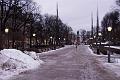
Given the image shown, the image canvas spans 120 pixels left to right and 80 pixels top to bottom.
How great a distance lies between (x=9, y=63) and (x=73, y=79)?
7.16 m

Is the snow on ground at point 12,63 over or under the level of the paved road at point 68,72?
over

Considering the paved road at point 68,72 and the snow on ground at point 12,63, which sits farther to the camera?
the snow on ground at point 12,63

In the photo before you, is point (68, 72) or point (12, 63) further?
point (12, 63)

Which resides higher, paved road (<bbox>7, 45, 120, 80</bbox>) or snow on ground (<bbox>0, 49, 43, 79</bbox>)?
snow on ground (<bbox>0, 49, 43, 79</bbox>)

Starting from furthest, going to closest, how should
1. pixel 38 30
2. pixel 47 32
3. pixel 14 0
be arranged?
1. pixel 47 32
2. pixel 38 30
3. pixel 14 0

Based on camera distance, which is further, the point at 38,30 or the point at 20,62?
the point at 38,30

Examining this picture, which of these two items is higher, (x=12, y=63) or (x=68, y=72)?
(x=12, y=63)

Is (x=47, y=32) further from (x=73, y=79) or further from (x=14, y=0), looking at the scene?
(x=73, y=79)

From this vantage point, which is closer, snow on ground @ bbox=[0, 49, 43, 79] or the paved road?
the paved road

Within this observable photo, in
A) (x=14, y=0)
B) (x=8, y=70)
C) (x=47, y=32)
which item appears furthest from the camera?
(x=47, y=32)

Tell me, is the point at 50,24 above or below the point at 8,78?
above

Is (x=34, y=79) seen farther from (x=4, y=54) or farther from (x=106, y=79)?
(x=4, y=54)

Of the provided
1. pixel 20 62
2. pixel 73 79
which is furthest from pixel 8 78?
pixel 20 62

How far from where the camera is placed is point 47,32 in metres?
114
